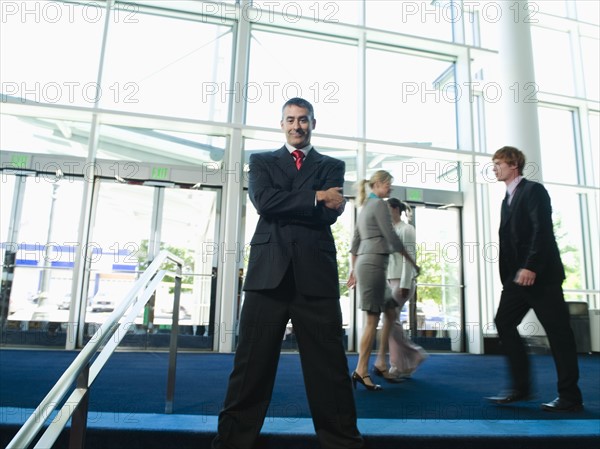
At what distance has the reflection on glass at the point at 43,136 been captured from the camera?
Answer: 6.06m

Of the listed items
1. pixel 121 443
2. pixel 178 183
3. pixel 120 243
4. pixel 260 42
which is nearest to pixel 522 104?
pixel 260 42

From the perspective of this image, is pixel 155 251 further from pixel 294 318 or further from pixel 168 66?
pixel 294 318

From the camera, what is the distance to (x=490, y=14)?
7.63 meters

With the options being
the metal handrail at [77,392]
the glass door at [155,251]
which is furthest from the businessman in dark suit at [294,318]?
the glass door at [155,251]

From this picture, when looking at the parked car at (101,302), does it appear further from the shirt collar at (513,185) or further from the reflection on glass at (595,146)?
the reflection on glass at (595,146)

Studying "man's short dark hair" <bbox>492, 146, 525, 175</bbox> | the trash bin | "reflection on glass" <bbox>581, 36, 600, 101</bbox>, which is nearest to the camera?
"man's short dark hair" <bbox>492, 146, 525, 175</bbox>

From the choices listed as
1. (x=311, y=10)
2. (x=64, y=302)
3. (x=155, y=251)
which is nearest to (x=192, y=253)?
(x=155, y=251)

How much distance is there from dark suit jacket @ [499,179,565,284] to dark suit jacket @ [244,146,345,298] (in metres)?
1.29

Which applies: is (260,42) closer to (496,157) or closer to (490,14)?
(490,14)

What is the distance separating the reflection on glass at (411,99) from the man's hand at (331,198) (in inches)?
209

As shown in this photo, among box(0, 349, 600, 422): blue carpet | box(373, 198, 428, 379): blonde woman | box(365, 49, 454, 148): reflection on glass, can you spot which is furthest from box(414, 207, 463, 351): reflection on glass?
box(373, 198, 428, 379): blonde woman

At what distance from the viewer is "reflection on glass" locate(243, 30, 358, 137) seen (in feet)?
21.7

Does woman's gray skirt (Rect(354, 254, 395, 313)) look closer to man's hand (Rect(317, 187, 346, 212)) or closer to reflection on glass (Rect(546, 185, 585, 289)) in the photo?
man's hand (Rect(317, 187, 346, 212))

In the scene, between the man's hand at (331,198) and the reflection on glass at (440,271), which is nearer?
the man's hand at (331,198)
